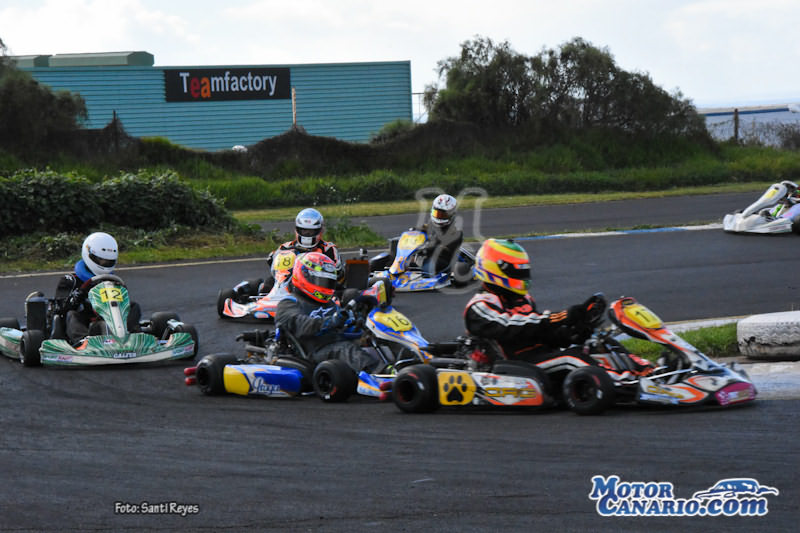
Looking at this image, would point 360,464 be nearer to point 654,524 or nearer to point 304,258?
point 654,524

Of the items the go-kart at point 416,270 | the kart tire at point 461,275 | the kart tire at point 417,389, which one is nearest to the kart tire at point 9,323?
the go-kart at point 416,270

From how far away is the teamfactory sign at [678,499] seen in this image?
4.30 m

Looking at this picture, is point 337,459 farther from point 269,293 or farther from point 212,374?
point 269,293

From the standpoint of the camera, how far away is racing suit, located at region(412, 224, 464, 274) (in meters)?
12.9

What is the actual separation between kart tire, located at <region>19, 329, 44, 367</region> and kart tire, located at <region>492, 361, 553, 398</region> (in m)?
4.35

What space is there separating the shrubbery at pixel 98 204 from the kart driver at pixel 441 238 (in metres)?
5.72

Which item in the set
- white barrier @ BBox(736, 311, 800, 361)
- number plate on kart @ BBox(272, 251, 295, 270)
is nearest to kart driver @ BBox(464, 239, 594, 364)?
white barrier @ BBox(736, 311, 800, 361)

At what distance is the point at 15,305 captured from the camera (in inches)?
471

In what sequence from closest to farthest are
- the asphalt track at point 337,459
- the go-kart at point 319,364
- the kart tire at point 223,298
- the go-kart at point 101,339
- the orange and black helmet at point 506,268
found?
the asphalt track at point 337,459
the orange and black helmet at point 506,268
the go-kart at point 319,364
the go-kart at point 101,339
the kart tire at point 223,298

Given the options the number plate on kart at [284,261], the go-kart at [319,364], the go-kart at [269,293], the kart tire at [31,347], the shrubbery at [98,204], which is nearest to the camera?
the go-kart at [319,364]

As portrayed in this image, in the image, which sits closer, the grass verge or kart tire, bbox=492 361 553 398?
kart tire, bbox=492 361 553 398

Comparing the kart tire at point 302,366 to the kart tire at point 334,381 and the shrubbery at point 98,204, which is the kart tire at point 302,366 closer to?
the kart tire at point 334,381

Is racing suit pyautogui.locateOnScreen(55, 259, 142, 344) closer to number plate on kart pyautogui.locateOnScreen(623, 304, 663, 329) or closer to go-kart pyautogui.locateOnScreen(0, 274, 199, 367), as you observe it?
go-kart pyautogui.locateOnScreen(0, 274, 199, 367)

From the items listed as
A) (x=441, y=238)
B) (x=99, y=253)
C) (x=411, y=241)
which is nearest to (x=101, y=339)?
(x=99, y=253)
